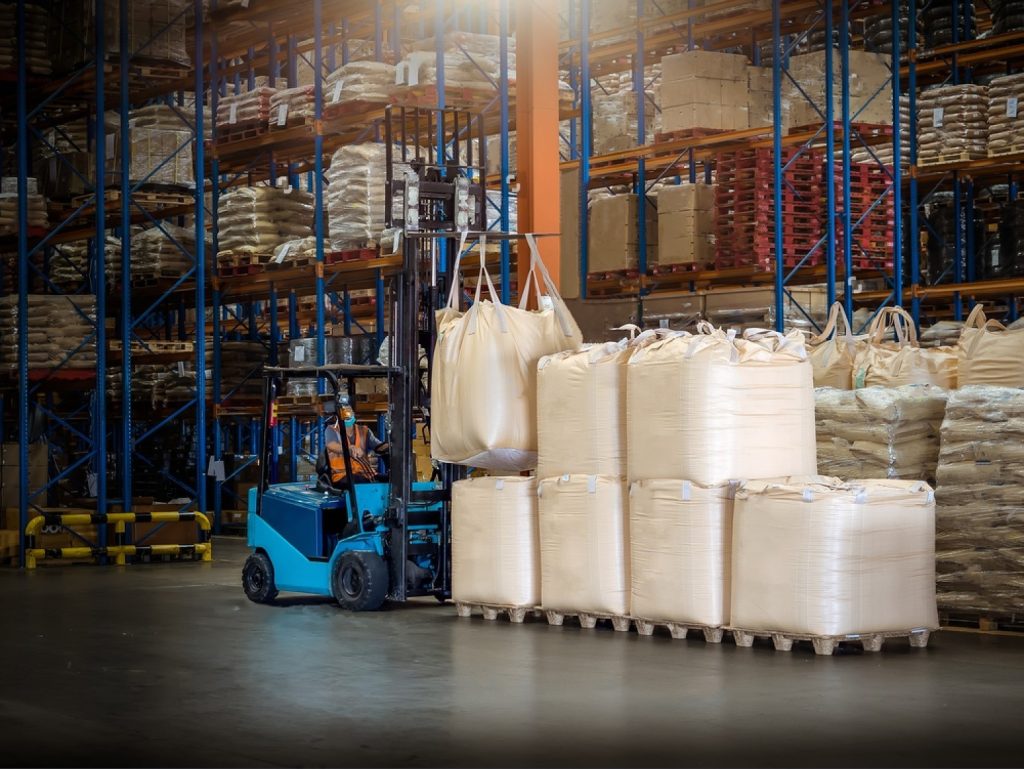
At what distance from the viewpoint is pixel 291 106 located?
1599 cm

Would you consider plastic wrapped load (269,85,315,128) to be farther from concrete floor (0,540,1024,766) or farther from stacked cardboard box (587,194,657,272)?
concrete floor (0,540,1024,766)

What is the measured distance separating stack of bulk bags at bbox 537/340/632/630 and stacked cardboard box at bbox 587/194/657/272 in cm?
617

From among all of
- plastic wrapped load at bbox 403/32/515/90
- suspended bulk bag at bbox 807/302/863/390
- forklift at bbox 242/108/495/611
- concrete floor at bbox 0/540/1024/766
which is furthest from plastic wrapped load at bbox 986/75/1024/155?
concrete floor at bbox 0/540/1024/766

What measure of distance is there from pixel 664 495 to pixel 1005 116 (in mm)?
8495

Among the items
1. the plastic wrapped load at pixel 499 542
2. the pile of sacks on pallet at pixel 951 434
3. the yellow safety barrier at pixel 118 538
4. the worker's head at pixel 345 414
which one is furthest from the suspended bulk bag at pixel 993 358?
the yellow safety barrier at pixel 118 538

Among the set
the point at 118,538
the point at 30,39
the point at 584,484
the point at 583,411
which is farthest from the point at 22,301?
the point at 584,484

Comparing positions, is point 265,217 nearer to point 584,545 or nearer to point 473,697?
point 584,545

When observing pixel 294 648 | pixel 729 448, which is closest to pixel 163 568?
pixel 294 648

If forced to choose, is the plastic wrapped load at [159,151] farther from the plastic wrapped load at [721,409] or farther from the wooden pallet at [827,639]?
the wooden pallet at [827,639]

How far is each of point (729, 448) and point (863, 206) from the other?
7.40 metres

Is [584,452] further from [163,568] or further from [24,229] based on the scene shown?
[24,229]

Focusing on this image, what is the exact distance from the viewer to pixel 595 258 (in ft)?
49.1

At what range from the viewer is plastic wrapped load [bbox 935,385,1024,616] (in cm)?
803

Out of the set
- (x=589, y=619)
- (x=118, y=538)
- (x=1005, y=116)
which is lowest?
(x=118, y=538)
